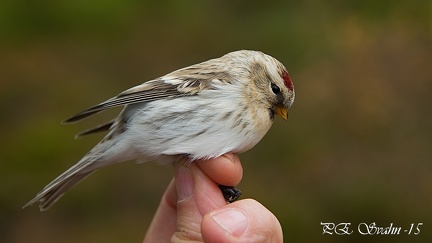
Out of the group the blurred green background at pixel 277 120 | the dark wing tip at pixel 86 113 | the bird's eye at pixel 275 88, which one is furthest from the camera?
the blurred green background at pixel 277 120

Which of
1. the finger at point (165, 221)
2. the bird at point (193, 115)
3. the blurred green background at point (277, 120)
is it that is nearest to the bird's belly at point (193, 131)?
the bird at point (193, 115)

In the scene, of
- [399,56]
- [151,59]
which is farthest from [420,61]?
[151,59]

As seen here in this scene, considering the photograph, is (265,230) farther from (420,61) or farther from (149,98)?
(420,61)

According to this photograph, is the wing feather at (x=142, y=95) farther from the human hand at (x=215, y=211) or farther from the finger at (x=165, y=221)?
the finger at (x=165, y=221)

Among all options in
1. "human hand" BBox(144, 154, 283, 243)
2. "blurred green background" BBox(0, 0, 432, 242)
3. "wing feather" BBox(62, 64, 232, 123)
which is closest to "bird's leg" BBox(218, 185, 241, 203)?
"human hand" BBox(144, 154, 283, 243)

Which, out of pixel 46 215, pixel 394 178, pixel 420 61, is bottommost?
pixel 46 215

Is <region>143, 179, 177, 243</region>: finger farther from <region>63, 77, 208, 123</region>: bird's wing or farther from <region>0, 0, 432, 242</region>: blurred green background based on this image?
<region>0, 0, 432, 242</region>: blurred green background

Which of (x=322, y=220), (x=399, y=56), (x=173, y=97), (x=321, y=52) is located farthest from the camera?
(x=321, y=52)
